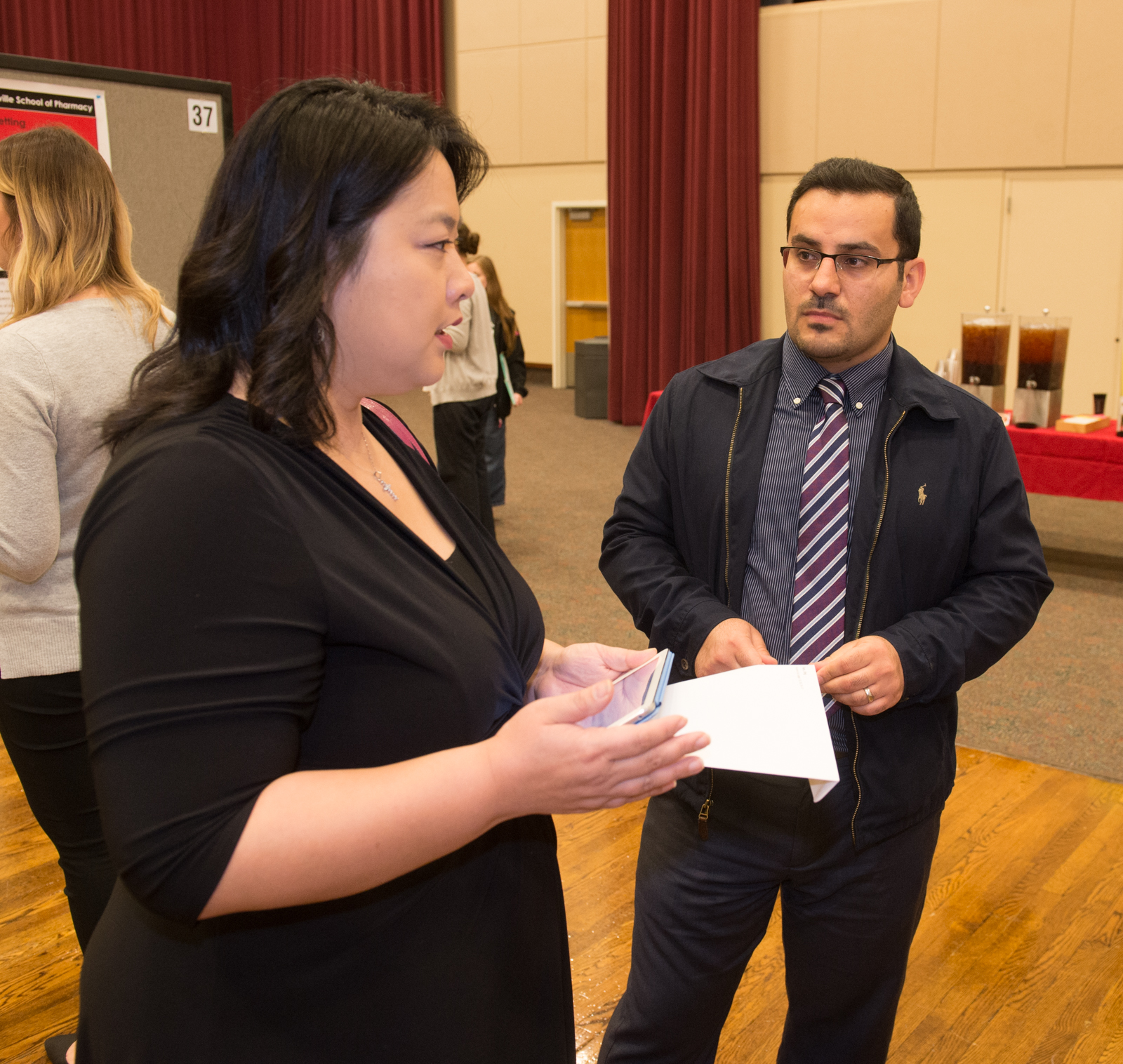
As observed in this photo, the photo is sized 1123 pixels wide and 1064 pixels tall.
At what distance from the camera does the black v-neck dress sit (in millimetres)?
787

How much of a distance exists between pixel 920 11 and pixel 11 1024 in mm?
8761

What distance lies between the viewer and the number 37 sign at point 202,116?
3.04 m

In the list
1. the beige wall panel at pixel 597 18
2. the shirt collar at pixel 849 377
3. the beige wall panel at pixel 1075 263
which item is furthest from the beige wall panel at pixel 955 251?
the shirt collar at pixel 849 377

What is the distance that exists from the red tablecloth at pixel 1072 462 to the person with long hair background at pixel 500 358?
259cm

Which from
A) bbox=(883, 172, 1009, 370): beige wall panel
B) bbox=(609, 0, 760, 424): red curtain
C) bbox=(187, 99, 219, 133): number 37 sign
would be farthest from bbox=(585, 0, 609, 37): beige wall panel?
bbox=(187, 99, 219, 133): number 37 sign

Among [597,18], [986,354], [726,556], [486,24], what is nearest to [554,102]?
[597,18]

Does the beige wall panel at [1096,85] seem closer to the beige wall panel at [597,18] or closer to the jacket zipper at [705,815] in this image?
the beige wall panel at [597,18]

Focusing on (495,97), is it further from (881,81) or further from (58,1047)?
(58,1047)

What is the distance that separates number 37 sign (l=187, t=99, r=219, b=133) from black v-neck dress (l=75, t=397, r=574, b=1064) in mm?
2386

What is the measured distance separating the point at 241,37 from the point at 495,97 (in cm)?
388

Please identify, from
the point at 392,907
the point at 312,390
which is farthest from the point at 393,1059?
the point at 312,390

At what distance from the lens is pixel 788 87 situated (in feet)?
29.5

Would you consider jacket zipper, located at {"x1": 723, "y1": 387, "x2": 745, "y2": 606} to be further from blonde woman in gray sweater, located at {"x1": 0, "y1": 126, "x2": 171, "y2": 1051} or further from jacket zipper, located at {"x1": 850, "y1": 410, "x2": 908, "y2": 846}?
blonde woman in gray sweater, located at {"x1": 0, "y1": 126, "x2": 171, "y2": 1051}

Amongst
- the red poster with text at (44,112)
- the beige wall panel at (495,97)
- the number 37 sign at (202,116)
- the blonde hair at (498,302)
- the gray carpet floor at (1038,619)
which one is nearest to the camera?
the red poster with text at (44,112)
